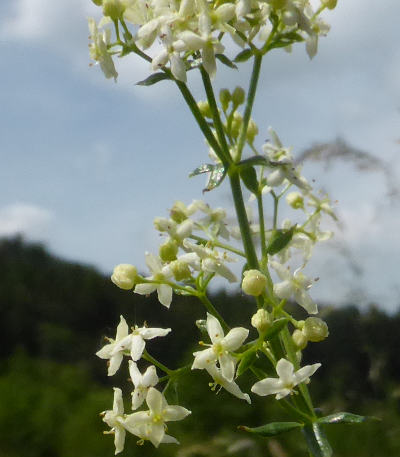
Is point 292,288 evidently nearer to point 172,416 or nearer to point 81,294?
point 172,416

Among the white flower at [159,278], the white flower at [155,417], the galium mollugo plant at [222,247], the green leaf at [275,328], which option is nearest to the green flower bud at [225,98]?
the galium mollugo plant at [222,247]

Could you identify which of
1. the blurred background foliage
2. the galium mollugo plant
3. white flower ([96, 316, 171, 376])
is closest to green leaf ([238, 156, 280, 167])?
the galium mollugo plant

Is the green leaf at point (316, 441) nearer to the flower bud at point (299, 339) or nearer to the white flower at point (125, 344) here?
the flower bud at point (299, 339)

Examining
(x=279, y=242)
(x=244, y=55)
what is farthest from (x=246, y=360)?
(x=244, y=55)

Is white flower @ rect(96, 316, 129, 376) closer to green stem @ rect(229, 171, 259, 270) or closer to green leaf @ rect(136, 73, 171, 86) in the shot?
green stem @ rect(229, 171, 259, 270)

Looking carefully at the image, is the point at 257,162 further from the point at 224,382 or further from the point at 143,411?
the point at 143,411

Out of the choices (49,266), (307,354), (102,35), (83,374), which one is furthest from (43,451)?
(49,266)

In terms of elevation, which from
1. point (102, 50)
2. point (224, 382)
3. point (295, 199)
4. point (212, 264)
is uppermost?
point (102, 50)
